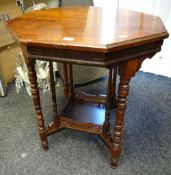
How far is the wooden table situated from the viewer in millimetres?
824

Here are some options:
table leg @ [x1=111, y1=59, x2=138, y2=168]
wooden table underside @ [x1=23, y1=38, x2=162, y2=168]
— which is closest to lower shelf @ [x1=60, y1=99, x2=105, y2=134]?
wooden table underside @ [x1=23, y1=38, x2=162, y2=168]

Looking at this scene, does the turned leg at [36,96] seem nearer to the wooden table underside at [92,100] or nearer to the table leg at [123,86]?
the wooden table underside at [92,100]

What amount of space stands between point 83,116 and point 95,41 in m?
0.69

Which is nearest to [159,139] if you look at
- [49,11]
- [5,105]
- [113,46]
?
[113,46]

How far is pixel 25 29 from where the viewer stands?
0.97 metres

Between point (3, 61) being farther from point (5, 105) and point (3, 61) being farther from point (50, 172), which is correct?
point (50, 172)

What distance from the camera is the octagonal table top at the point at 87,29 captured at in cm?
82

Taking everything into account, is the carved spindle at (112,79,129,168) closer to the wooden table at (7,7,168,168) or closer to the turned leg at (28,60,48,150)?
the wooden table at (7,7,168,168)

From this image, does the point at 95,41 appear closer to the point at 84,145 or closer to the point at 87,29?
the point at 87,29

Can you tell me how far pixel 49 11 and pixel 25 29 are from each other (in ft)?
1.09

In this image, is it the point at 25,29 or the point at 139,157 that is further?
the point at 139,157

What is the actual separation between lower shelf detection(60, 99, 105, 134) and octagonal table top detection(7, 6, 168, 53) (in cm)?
58

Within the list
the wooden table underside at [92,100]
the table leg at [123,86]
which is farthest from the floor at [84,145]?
the table leg at [123,86]

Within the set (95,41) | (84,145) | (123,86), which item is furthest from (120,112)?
(84,145)
